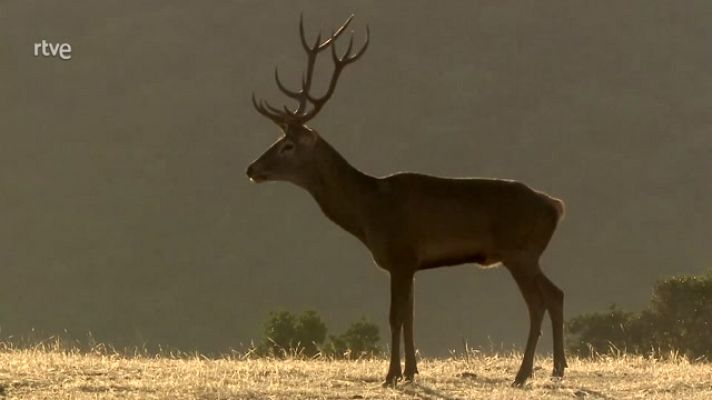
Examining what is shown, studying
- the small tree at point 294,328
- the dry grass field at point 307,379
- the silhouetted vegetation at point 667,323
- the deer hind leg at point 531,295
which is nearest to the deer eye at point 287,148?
the dry grass field at point 307,379

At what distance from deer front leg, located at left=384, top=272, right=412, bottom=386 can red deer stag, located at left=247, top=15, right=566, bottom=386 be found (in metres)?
0.01

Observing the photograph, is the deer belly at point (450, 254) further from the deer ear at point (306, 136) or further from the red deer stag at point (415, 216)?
the deer ear at point (306, 136)

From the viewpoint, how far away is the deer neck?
1410 centimetres

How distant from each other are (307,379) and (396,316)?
1207 millimetres

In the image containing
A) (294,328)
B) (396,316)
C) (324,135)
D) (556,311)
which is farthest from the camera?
(324,135)

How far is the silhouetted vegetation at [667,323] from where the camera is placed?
1439 inches

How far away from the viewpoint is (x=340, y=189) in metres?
14.2

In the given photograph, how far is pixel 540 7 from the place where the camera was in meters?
145

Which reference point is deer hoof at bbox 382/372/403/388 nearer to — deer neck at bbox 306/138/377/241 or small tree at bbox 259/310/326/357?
deer neck at bbox 306/138/377/241

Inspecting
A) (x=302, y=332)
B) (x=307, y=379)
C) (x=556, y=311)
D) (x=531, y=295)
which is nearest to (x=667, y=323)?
(x=302, y=332)

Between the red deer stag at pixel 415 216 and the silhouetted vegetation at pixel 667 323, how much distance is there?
68.2 feet

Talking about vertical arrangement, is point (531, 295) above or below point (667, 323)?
below

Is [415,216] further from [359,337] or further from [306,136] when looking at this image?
[359,337]

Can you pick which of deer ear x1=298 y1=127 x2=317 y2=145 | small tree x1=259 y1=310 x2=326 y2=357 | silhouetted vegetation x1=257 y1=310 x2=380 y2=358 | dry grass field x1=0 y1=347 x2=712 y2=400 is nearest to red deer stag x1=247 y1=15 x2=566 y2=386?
deer ear x1=298 y1=127 x2=317 y2=145
